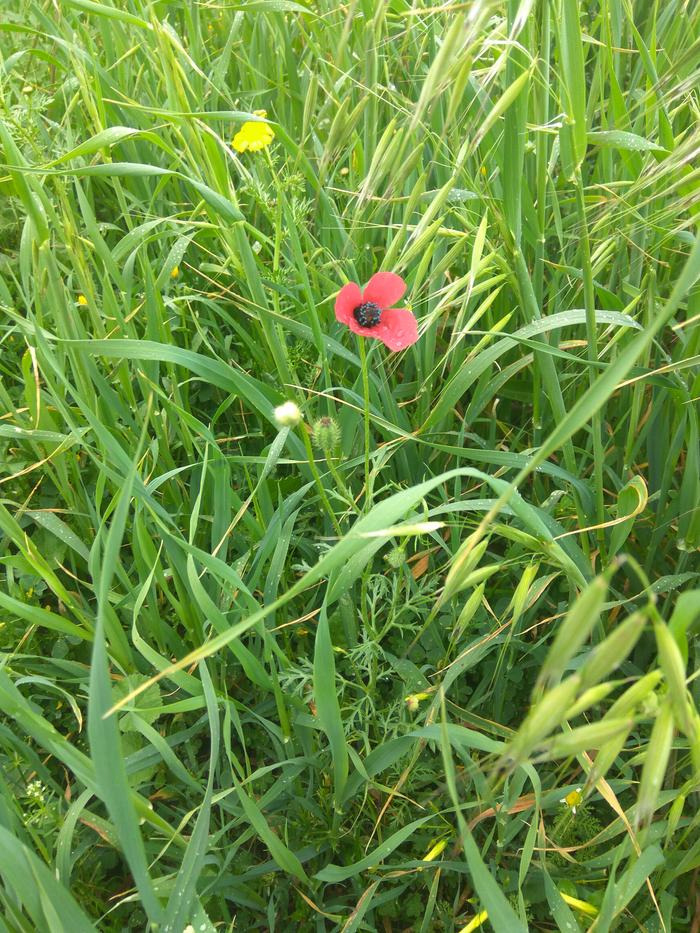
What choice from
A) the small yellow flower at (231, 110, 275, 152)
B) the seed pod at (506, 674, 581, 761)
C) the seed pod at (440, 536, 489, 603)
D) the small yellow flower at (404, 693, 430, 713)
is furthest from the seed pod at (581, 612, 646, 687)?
the small yellow flower at (231, 110, 275, 152)

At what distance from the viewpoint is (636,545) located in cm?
111

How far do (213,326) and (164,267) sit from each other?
0.16m

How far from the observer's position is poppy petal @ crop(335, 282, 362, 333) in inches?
33.7

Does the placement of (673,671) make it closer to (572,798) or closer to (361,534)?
(361,534)

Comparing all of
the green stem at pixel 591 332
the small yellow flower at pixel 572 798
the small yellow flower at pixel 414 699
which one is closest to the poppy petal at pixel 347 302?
the green stem at pixel 591 332

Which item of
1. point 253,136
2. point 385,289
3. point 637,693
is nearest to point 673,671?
point 637,693

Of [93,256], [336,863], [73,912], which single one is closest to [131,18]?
[93,256]

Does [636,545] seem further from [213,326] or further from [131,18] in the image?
[131,18]

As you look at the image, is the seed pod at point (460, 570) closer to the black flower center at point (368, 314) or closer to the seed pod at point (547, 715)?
the seed pod at point (547, 715)

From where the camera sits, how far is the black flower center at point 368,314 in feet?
2.89

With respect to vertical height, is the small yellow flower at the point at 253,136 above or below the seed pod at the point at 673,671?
above

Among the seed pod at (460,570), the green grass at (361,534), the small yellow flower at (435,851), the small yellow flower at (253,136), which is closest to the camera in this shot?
the seed pod at (460,570)

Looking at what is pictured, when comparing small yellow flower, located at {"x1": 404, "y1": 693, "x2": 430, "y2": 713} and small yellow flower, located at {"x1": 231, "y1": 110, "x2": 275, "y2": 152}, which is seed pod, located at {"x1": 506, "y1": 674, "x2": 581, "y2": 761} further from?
small yellow flower, located at {"x1": 231, "y1": 110, "x2": 275, "y2": 152}

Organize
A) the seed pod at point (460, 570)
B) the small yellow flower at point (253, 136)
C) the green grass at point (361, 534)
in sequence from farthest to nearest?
the small yellow flower at point (253, 136) → the green grass at point (361, 534) → the seed pod at point (460, 570)
